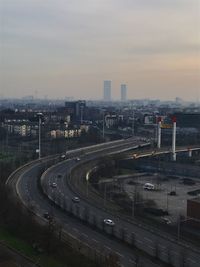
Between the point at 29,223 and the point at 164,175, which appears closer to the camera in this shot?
the point at 29,223

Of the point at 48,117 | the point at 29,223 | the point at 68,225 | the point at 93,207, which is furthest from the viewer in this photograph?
the point at 48,117

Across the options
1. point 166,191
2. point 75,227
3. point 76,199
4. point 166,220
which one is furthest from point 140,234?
point 166,191

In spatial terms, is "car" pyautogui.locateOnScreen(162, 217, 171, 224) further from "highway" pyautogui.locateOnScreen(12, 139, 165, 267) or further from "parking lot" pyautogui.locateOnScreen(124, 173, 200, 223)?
"highway" pyautogui.locateOnScreen(12, 139, 165, 267)

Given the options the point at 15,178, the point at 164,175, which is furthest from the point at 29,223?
the point at 164,175

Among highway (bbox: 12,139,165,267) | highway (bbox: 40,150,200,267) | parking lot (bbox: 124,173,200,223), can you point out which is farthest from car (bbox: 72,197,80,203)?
parking lot (bbox: 124,173,200,223)

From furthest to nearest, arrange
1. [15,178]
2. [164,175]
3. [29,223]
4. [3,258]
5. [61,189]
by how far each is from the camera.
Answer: [164,175], [15,178], [61,189], [29,223], [3,258]

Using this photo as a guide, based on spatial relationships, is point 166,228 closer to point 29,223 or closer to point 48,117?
point 29,223
